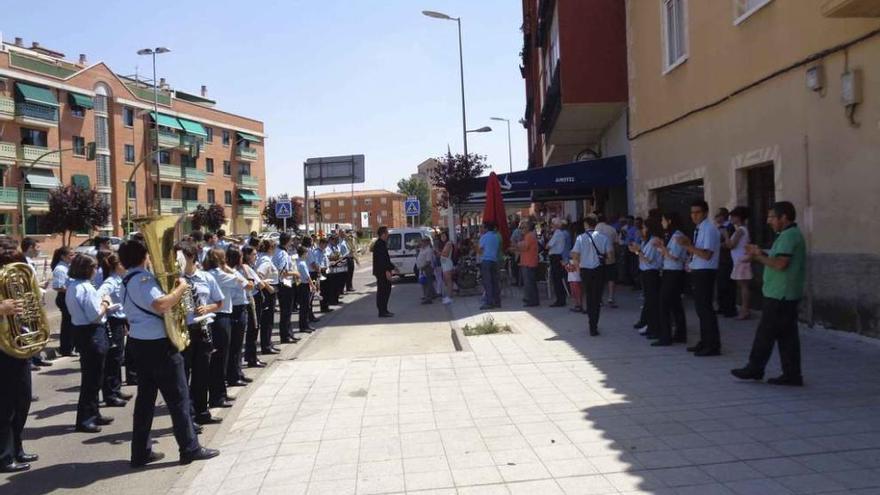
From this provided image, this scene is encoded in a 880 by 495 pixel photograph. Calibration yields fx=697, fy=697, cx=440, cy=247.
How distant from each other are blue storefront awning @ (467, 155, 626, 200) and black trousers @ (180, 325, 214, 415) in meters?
10.5

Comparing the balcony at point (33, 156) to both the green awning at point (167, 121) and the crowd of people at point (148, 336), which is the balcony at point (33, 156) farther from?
the crowd of people at point (148, 336)

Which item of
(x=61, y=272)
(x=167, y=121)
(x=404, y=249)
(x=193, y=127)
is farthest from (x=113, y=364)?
(x=193, y=127)

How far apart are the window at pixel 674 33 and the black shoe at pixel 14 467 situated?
1179 centimetres

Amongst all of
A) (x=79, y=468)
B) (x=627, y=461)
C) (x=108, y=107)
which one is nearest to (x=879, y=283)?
(x=627, y=461)

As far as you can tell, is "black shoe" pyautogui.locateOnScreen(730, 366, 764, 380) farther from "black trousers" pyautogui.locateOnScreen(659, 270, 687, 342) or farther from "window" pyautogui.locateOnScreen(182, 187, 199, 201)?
"window" pyautogui.locateOnScreen(182, 187, 199, 201)

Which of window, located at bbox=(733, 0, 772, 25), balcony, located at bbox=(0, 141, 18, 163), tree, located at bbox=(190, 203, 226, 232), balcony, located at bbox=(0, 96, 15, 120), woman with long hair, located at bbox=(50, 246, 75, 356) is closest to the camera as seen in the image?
woman with long hair, located at bbox=(50, 246, 75, 356)

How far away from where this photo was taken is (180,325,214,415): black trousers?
6.38m

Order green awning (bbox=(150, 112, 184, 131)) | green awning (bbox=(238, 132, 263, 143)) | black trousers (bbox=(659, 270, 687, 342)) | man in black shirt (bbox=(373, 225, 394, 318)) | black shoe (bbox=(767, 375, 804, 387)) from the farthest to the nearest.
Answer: green awning (bbox=(238, 132, 263, 143)) → green awning (bbox=(150, 112, 184, 131)) → man in black shirt (bbox=(373, 225, 394, 318)) → black trousers (bbox=(659, 270, 687, 342)) → black shoe (bbox=(767, 375, 804, 387))

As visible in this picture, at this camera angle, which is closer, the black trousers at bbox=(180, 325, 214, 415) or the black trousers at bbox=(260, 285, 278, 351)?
the black trousers at bbox=(180, 325, 214, 415)

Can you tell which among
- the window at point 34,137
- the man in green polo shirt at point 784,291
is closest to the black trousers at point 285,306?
the man in green polo shirt at point 784,291

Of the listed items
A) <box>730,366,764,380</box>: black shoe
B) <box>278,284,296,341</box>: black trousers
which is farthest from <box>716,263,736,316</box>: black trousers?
<box>278,284,296,341</box>: black trousers

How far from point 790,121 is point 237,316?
7622 mm

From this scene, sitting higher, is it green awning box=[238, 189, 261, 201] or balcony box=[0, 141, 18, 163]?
balcony box=[0, 141, 18, 163]

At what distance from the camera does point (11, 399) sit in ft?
17.8
